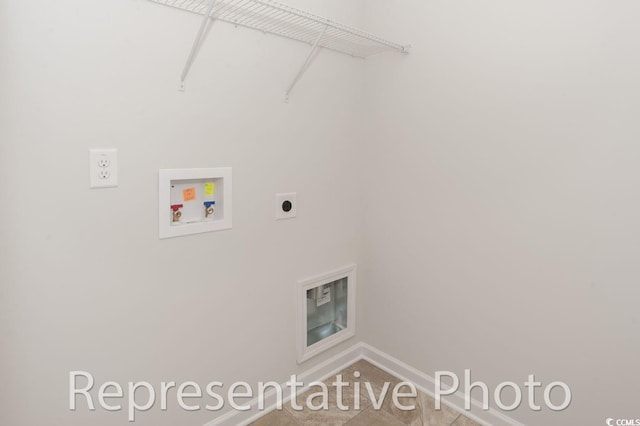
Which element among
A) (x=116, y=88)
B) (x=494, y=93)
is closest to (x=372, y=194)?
(x=494, y=93)

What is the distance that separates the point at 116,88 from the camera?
126 cm

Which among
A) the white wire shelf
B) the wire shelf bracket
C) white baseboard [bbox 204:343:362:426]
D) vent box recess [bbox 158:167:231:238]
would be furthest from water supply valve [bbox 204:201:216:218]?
white baseboard [bbox 204:343:362:426]

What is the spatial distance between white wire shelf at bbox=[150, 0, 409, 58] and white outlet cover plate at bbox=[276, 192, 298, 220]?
75 centimetres

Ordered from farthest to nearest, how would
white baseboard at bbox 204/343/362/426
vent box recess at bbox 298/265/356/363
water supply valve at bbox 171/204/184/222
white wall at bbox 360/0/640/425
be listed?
vent box recess at bbox 298/265/356/363 < white baseboard at bbox 204/343/362/426 < water supply valve at bbox 171/204/184/222 < white wall at bbox 360/0/640/425

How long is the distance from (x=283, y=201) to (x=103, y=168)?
0.81m

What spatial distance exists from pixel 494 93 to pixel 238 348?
5.56 ft

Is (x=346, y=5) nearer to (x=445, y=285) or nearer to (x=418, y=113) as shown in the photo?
(x=418, y=113)

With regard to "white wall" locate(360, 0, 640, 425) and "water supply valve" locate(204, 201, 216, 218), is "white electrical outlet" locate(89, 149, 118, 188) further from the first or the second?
"white wall" locate(360, 0, 640, 425)

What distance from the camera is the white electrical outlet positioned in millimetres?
1233

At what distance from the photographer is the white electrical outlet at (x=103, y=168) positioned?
4.05 ft

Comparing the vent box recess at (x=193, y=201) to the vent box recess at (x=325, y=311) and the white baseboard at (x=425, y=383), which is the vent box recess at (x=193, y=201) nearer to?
the vent box recess at (x=325, y=311)

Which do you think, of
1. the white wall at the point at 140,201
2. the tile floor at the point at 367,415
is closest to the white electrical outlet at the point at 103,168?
the white wall at the point at 140,201

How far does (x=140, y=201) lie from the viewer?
4.43ft

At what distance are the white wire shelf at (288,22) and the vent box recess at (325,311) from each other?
1.27m
